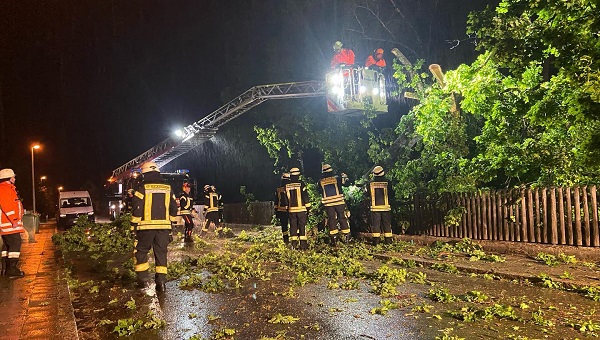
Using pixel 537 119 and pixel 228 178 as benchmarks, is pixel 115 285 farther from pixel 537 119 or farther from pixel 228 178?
pixel 228 178

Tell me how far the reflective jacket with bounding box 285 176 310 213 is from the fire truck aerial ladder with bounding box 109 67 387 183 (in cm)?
303

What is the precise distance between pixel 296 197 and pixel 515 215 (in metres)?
4.51

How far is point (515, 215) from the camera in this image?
30.3 feet

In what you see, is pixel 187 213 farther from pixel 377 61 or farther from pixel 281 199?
pixel 377 61

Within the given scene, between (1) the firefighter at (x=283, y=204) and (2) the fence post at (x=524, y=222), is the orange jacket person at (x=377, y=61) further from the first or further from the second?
(2) the fence post at (x=524, y=222)

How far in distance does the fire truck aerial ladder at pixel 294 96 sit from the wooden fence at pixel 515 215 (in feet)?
10.4

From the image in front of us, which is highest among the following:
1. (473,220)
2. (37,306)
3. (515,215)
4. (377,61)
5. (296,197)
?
(377,61)

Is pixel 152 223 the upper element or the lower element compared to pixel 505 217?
upper

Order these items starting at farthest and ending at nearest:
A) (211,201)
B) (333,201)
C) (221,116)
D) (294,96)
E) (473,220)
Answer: (221,116) → (294,96) → (211,201) → (333,201) → (473,220)

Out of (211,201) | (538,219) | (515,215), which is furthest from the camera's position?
(211,201)

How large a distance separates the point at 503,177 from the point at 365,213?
11.4 ft

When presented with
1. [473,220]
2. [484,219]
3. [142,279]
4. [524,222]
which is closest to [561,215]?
[524,222]

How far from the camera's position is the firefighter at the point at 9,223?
8.06 meters

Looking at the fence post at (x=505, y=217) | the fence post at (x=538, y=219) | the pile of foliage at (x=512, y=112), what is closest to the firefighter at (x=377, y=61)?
the pile of foliage at (x=512, y=112)
